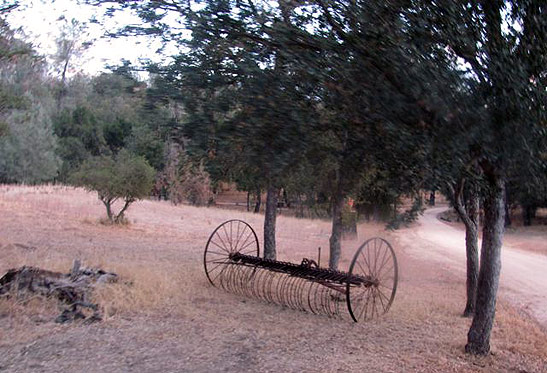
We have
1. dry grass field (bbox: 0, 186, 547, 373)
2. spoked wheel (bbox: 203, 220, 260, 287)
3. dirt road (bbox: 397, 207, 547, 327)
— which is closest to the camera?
dry grass field (bbox: 0, 186, 547, 373)

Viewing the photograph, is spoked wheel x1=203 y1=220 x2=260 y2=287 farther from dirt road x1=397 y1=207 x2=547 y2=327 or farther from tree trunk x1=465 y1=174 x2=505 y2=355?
dirt road x1=397 y1=207 x2=547 y2=327

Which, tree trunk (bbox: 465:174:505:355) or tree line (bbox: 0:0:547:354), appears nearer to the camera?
tree line (bbox: 0:0:547:354)

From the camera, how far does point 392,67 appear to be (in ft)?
14.2

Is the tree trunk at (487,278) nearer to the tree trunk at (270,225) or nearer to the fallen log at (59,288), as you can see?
the fallen log at (59,288)

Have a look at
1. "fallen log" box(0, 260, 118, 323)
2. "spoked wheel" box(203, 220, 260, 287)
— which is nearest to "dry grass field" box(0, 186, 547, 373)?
"fallen log" box(0, 260, 118, 323)

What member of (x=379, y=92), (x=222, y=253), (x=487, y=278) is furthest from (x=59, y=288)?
(x=222, y=253)

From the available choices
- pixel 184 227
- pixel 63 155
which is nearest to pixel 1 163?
pixel 63 155

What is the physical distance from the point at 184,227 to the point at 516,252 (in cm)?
1459

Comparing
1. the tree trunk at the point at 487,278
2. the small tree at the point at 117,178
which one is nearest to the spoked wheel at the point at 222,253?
the small tree at the point at 117,178

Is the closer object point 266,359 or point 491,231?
point 266,359

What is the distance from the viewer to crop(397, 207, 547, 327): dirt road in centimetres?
1209

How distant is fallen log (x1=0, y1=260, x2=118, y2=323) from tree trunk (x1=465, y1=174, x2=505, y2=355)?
16.1 ft

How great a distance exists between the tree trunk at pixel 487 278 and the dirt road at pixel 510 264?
4118 mm

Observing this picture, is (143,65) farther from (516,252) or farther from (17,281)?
(516,252)
